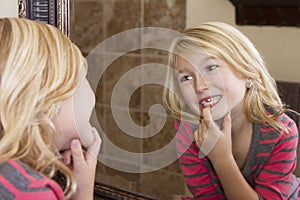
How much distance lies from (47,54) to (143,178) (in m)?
0.32

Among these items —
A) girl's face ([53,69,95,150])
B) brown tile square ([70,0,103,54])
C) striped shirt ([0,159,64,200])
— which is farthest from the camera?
brown tile square ([70,0,103,54])

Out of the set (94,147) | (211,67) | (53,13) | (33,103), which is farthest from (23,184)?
(53,13)

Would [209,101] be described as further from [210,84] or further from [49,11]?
[49,11]

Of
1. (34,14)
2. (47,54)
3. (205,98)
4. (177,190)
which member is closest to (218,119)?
(205,98)

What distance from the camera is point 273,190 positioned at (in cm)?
76

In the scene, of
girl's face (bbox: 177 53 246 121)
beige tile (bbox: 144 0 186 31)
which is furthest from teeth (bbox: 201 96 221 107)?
beige tile (bbox: 144 0 186 31)

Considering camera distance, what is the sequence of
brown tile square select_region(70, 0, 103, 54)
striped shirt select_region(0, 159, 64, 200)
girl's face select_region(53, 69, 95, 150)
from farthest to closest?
brown tile square select_region(70, 0, 103, 54) → girl's face select_region(53, 69, 95, 150) → striped shirt select_region(0, 159, 64, 200)

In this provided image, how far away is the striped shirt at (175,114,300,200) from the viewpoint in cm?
74

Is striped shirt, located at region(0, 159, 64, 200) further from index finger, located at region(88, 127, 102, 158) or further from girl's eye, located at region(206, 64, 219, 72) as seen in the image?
girl's eye, located at region(206, 64, 219, 72)

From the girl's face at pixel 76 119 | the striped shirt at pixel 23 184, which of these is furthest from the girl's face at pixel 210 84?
the striped shirt at pixel 23 184

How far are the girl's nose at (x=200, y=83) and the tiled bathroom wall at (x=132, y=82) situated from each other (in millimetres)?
77

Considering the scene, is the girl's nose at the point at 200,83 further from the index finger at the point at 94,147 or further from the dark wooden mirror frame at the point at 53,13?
Result: the dark wooden mirror frame at the point at 53,13

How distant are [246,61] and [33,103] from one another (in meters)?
0.31

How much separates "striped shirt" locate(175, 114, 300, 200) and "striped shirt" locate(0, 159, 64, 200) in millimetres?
272
